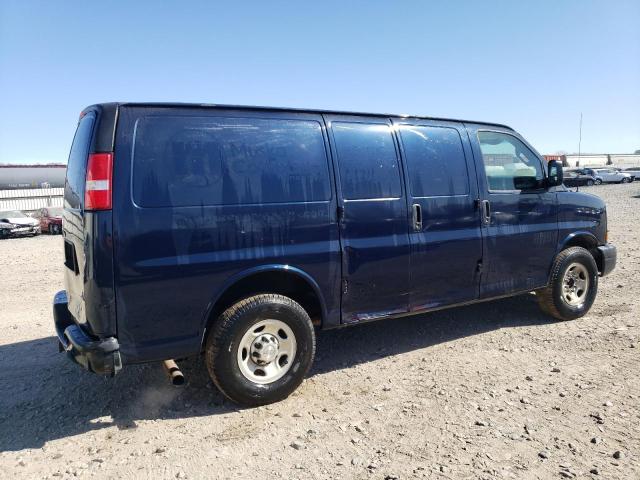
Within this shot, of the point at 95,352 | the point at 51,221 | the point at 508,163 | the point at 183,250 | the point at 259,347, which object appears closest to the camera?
the point at 95,352

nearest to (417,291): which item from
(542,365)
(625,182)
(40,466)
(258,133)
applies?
(542,365)

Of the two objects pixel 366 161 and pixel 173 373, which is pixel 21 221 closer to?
pixel 173 373

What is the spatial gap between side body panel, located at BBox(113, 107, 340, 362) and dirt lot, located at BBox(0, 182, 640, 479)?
670mm

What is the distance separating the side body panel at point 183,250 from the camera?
3244 mm

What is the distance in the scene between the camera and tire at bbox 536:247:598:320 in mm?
5465

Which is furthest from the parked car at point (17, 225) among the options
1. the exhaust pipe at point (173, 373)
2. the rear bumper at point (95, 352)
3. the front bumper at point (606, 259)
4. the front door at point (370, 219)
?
the front bumper at point (606, 259)

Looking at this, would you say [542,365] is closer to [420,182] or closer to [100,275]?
[420,182]

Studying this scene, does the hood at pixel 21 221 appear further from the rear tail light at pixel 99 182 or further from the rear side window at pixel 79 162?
the rear tail light at pixel 99 182

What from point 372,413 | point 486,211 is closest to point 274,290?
point 372,413

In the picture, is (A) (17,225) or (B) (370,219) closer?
(B) (370,219)

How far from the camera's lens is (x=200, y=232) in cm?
343

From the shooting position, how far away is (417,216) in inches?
173

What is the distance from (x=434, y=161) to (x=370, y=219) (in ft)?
3.26

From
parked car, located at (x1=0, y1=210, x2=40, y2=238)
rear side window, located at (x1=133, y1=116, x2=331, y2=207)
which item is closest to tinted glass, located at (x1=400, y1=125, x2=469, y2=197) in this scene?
rear side window, located at (x1=133, y1=116, x2=331, y2=207)
